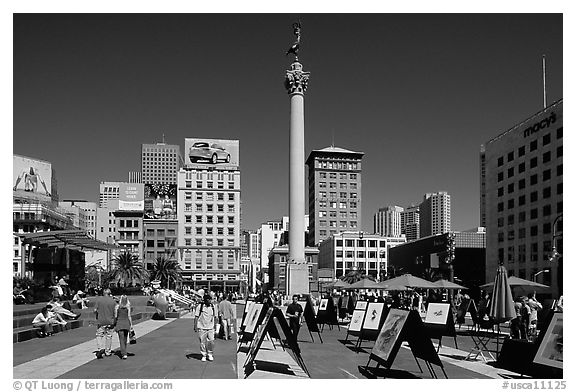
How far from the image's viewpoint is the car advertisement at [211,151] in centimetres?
12706

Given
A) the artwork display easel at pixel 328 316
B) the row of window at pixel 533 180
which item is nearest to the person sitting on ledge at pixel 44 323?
Answer: the artwork display easel at pixel 328 316

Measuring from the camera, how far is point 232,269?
119688 mm

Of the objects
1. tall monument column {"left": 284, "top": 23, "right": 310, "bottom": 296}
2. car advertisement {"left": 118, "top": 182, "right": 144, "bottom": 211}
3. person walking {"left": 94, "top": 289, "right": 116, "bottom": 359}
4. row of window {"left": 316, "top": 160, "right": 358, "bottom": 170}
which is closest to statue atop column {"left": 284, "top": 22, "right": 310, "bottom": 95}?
tall monument column {"left": 284, "top": 23, "right": 310, "bottom": 296}

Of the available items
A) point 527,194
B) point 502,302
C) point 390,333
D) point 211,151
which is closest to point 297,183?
point 527,194

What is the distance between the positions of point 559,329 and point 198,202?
369 feet

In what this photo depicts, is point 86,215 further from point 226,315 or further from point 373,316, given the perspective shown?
point 373,316

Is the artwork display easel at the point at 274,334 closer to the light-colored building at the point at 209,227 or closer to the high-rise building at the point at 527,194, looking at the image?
the high-rise building at the point at 527,194

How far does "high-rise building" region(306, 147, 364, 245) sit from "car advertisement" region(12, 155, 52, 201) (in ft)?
267

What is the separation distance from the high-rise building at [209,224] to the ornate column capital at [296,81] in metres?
55.7

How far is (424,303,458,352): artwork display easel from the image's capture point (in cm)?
1969

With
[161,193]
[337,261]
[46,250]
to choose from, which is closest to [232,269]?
[161,193]

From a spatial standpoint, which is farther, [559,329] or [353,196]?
[353,196]

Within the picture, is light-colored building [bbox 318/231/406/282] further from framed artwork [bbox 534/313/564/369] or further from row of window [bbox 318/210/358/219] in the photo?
framed artwork [bbox 534/313/564/369]
